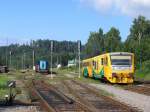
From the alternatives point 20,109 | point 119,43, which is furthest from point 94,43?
point 20,109

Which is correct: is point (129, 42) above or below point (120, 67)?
above

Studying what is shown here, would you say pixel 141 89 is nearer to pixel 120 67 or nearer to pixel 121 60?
pixel 120 67

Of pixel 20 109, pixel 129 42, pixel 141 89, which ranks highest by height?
pixel 129 42

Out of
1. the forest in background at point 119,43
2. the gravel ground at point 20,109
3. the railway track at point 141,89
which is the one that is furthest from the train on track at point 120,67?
the forest in background at point 119,43

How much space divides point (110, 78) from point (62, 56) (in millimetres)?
150494

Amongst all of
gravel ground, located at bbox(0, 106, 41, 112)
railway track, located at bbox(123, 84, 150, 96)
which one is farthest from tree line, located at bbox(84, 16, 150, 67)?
gravel ground, located at bbox(0, 106, 41, 112)

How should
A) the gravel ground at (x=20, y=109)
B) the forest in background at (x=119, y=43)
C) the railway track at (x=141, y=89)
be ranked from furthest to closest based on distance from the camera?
the forest in background at (x=119, y=43) → the railway track at (x=141, y=89) → the gravel ground at (x=20, y=109)

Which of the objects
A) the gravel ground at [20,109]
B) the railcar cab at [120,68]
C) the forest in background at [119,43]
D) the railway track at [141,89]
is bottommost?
the gravel ground at [20,109]

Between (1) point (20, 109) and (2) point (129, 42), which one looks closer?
(1) point (20, 109)

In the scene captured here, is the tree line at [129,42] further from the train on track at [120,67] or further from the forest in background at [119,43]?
the train on track at [120,67]

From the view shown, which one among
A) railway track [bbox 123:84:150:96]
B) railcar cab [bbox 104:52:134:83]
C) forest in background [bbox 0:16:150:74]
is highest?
forest in background [bbox 0:16:150:74]

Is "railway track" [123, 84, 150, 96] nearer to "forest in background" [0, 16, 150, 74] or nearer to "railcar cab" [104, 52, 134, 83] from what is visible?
"railcar cab" [104, 52, 134, 83]

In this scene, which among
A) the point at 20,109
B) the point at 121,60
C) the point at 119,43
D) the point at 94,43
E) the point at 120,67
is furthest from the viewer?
the point at 94,43

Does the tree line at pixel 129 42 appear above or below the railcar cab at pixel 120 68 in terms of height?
above
